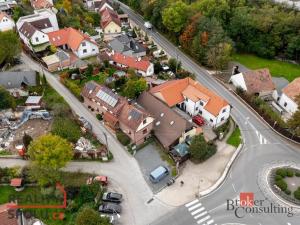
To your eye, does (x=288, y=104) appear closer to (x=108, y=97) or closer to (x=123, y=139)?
(x=123, y=139)

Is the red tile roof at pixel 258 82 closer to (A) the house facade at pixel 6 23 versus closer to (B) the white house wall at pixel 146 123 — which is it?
(B) the white house wall at pixel 146 123

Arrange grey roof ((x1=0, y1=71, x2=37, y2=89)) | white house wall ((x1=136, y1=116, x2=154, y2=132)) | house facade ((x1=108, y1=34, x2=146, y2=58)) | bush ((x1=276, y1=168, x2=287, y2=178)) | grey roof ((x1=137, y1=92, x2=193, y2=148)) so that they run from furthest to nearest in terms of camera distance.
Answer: house facade ((x1=108, y1=34, x2=146, y2=58)) < grey roof ((x1=0, y1=71, x2=37, y2=89)) < grey roof ((x1=137, y1=92, x2=193, y2=148)) < white house wall ((x1=136, y1=116, x2=154, y2=132)) < bush ((x1=276, y1=168, x2=287, y2=178))

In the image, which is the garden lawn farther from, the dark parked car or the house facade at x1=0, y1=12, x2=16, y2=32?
the house facade at x1=0, y1=12, x2=16, y2=32

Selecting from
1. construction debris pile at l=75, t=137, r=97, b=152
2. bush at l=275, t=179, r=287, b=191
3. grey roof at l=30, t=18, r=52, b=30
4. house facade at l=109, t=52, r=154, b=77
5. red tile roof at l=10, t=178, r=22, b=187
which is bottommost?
red tile roof at l=10, t=178, r=22, b=187

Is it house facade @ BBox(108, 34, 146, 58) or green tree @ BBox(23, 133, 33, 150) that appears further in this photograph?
house facade @ BBox(108, 34, 146, 58)

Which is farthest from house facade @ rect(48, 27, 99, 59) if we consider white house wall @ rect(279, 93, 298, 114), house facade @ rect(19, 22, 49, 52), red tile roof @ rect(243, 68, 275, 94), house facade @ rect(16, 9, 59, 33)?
white house wall @ rect(279, 93, 298, 114)

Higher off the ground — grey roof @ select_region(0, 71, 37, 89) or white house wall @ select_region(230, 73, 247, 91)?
white house wall @ select_region(230, 73, 247, 91)

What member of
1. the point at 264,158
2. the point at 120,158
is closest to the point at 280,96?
the point at 264,158

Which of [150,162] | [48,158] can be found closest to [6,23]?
[48,158]

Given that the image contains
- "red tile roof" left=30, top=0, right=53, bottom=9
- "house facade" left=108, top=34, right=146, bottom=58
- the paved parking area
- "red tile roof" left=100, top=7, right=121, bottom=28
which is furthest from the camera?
"red tile roof" left=30, top=0, right=53, bottom=9
